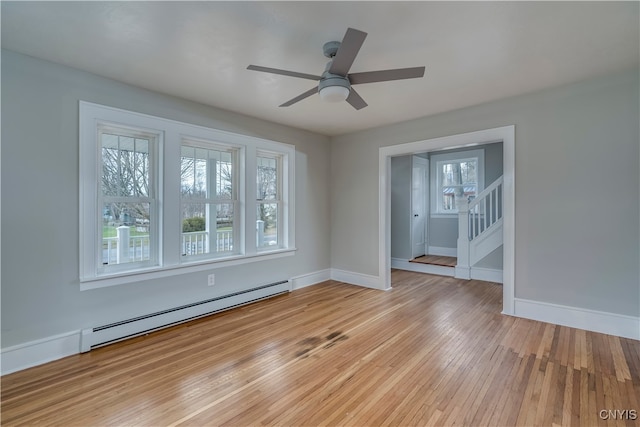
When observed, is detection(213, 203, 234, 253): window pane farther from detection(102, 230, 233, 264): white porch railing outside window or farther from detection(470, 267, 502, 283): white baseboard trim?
detection(470, 267, 502, 283): white baseboard trim

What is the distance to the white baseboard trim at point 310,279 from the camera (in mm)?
4776

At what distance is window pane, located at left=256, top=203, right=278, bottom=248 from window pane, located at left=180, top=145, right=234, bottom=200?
585mm

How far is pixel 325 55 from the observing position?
2.41 meters

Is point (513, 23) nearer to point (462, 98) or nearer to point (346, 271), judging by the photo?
point (462, 98)

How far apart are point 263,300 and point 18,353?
2.42 metres

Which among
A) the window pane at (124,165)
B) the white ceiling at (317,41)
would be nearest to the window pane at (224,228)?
the window pane at (124,165)

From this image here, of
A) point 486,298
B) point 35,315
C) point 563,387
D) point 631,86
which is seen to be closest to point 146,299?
point 35,315

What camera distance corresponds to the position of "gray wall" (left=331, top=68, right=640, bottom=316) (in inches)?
115

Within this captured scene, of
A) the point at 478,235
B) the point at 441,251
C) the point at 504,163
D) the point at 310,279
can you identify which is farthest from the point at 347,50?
the point at 441,251

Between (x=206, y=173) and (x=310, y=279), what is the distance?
2.39 metres

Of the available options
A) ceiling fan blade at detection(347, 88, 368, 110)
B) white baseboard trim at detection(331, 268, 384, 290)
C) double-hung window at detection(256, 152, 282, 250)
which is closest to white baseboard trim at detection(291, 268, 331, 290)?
white baseboard trim at detection(331, 268, 384, 290)

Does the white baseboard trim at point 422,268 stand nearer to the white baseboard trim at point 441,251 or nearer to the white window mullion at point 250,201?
the white baseboard trim at point 441,251

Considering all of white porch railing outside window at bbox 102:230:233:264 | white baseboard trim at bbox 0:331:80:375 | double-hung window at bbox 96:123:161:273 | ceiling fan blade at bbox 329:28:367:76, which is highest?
ceiling fan blade at bbox 329:28:367:76

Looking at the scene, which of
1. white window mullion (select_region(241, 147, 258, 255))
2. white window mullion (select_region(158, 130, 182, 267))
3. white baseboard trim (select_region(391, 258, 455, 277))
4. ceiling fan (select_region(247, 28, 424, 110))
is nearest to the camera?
ceiling fan (select_region(247, 28, 424, 110))
